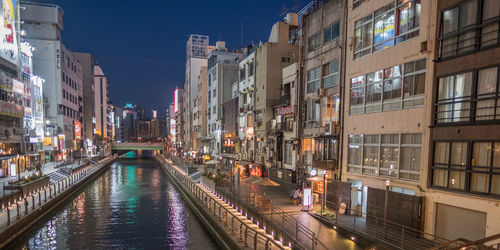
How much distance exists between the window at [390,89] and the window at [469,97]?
4.06 feet

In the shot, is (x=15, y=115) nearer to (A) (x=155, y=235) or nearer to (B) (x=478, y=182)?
(A) (x=155, y=235)

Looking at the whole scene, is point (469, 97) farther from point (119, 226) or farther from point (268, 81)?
point (119, 226)

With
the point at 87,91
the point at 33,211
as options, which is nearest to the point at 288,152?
the point at 33,211

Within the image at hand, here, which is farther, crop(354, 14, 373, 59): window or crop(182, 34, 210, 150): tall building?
crop(182, 34, 210, 150): tall building

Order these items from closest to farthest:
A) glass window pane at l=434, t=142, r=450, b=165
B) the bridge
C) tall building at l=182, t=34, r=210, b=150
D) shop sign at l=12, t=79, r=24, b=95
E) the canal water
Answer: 1. glass window pane at l=434, t=142, r=450, b=165
2. the canal water
3. shop sign at l=12, t=79, r=24, b=95
4. tall building at l=182, t=34, r=210, b=150
5. the bridge

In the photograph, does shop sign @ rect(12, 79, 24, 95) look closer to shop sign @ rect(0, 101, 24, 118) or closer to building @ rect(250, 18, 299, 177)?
shop sign @ rect(0, 101, 24, 118)

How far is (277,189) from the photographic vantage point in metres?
29.9

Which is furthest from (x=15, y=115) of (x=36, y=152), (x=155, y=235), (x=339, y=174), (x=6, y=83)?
(x=339, y=174)

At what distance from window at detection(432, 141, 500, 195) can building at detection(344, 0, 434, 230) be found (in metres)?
0.65

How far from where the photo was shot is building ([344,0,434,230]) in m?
15.1

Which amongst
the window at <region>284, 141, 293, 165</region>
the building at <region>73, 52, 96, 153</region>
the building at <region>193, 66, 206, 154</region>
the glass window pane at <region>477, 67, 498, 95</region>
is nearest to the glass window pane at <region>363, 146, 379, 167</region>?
the glass window pane at <region>477, 67, 498, 95</region>

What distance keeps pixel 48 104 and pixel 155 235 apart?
59.7 meters

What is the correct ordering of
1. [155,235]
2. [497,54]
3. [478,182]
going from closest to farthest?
[497,54]
[478,182]
[155,235]

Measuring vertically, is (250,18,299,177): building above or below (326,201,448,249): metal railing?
above
